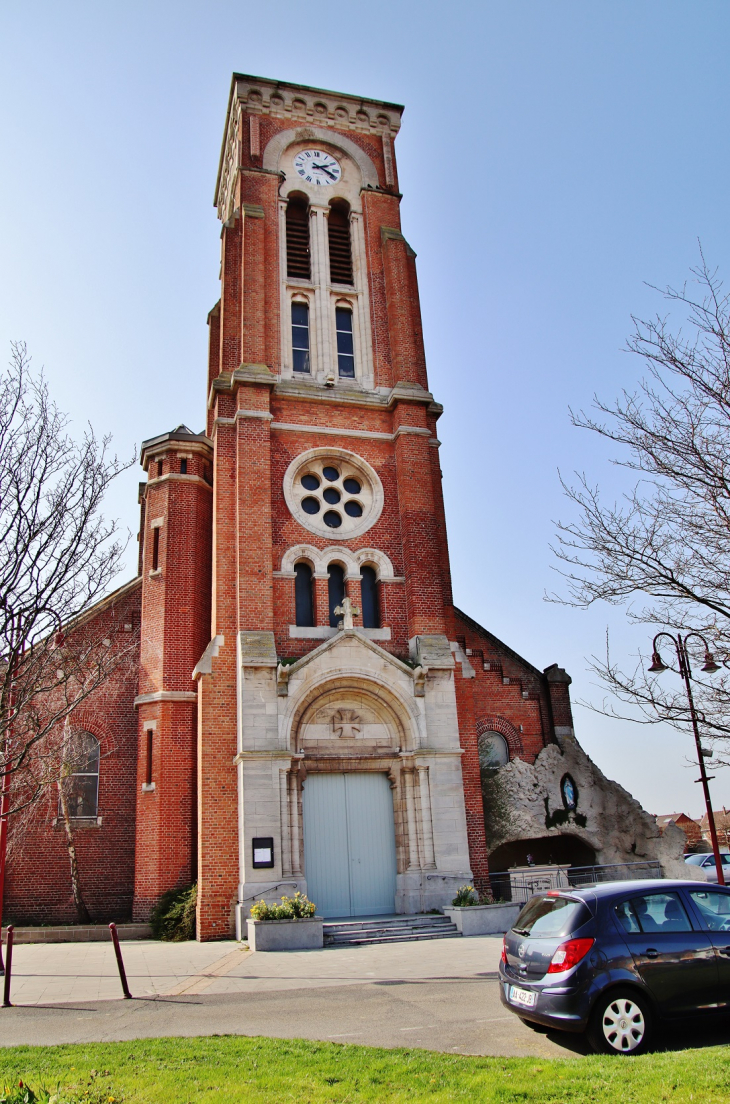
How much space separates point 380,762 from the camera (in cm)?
1889

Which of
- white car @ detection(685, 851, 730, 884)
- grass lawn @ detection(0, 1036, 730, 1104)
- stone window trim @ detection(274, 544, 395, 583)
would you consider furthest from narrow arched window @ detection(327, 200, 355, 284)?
grass lawn @ detection(0, 1036, 730, 1104)

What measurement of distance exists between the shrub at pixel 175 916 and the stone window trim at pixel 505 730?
933 centimetres

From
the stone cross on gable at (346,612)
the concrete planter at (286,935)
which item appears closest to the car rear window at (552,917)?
the concrete planter at (286,935)

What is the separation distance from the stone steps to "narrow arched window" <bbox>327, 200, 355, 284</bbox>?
675 inches

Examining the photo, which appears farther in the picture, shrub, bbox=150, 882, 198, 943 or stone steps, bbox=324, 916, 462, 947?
shrub, bbox=150, 882, 198, 943

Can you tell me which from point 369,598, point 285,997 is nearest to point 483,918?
point 285,997

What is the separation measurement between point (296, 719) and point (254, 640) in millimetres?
1973

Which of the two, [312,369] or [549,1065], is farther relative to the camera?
[312,369]

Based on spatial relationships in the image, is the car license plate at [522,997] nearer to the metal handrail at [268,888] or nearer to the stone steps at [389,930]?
the stone steps at [389,930]

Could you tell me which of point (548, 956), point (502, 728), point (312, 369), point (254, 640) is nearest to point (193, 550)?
point (254, 640)

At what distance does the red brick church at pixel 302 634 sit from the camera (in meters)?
18.1

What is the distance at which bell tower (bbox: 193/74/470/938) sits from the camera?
58.8 feet

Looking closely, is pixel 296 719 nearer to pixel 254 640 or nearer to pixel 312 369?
pixel 254 640

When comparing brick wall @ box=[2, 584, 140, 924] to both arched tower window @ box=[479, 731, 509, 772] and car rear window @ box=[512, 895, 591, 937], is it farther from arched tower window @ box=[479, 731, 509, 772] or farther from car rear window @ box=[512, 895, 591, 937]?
car rear window @ box=[512, 895, 591, 937]
